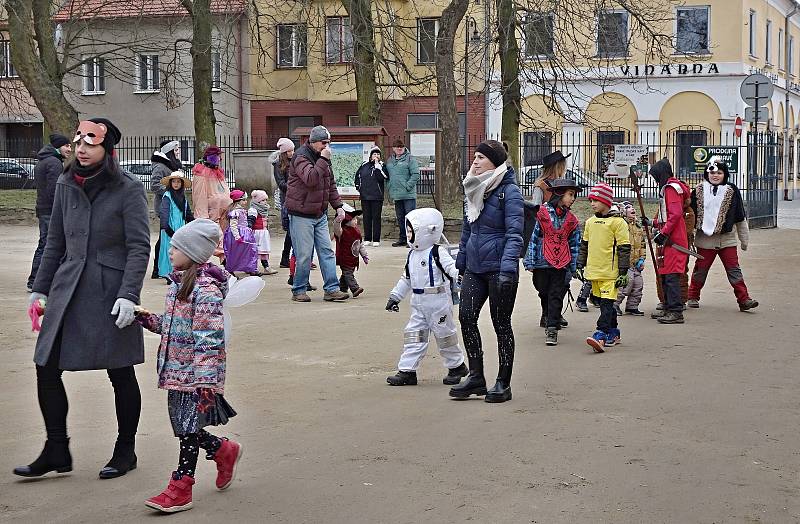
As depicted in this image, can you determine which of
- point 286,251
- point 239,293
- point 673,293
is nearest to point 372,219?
point 286,251

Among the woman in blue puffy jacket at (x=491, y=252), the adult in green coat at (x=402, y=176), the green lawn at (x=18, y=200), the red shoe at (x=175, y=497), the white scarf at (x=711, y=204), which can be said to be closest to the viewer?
the red shoe at (x=175, y=497)

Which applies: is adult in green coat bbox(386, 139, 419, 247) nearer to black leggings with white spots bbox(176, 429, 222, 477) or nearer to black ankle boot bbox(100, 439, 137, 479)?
black ankle boot bbox(100, 439, 137, 479)

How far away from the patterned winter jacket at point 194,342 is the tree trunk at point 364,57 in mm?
19504

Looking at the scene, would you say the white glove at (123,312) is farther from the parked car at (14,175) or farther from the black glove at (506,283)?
the parked car at (14,175)

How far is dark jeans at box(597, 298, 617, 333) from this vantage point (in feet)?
33.7

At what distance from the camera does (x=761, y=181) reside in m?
25.6

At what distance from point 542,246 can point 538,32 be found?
1527 centimetres

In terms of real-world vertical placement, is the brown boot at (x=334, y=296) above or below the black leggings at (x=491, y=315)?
below

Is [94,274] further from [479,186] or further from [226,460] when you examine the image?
[479,186]

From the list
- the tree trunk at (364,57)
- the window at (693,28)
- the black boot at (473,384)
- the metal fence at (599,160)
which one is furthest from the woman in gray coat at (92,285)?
the window at (693,28)

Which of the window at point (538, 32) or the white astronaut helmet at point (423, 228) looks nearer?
the white astronaut helmet at point (423, 228)

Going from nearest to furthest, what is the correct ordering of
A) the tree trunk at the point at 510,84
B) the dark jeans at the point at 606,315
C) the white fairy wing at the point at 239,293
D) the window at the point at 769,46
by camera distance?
the white fairy wing at the point at 239,293
the dark jeans at the point at 606,315
the tree trunk at the point at 510,84
the window at the point at 769,46

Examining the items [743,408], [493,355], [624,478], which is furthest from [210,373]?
[493,355]

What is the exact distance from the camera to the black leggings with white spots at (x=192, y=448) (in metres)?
5.64
